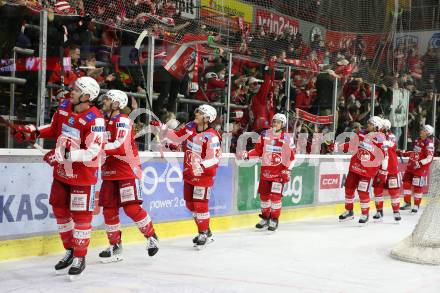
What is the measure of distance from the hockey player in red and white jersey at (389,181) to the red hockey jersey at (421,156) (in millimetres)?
1018

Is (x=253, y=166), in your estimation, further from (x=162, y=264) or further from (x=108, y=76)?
(x=162, y=264)

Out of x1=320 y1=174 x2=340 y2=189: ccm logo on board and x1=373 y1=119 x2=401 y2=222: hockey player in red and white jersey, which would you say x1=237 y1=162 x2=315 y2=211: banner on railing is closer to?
x1=320 y1=174 x2=340 y2=189: ccm logo on board

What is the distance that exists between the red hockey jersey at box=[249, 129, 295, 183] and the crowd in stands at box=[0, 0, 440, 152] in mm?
1031

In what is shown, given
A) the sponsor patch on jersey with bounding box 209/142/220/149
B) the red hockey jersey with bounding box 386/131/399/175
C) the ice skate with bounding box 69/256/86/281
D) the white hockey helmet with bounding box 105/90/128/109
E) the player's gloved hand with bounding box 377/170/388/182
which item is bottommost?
the ice skate with bounding box 69/256/86/281

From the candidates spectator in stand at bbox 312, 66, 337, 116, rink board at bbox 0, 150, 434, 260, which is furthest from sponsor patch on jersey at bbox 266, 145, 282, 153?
spectator in stand at bbox 312, 66, 337, 116

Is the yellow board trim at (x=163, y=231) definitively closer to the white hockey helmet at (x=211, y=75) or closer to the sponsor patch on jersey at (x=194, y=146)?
the sponsor patch on jersey at (x=194, y=146)

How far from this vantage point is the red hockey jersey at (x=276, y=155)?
25.1 ft

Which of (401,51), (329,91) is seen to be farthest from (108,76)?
(401,51)

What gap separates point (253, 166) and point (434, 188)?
2.78m

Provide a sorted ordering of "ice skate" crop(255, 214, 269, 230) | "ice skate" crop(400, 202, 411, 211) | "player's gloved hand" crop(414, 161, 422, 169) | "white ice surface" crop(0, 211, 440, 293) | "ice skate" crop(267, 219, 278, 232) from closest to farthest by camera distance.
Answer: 1. "white ice surface" crop(0, 211, 440, 293)
2. "ice skate" crop(267, 219, 278, 232)
3. "ice skate" crop(255, 214, 269, 230)
4. "player's gloved hand" crop(414, 161, 422, 169)
5. "ice skate" crop(400, 202, 411, 211)

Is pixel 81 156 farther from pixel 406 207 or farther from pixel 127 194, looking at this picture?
pixel 406 207

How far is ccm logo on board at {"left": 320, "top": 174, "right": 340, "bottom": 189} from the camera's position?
9938 mm

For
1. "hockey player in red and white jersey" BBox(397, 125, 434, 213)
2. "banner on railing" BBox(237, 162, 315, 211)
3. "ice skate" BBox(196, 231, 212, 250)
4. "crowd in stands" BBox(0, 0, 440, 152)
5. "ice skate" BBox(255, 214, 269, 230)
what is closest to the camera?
"ice skate" BBox(196, 231, 212, 250)

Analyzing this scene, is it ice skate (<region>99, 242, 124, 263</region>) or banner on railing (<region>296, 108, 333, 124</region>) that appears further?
banner on railing (<region>296, 108, 333, 124</region>)
